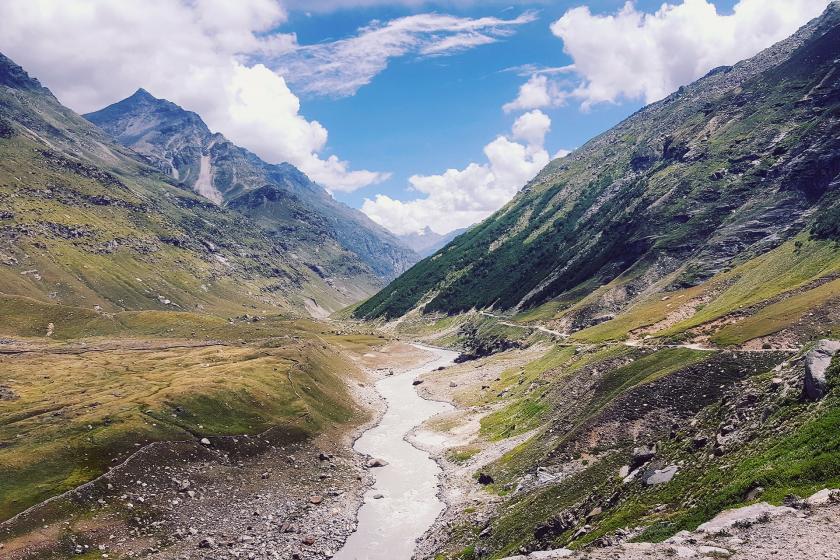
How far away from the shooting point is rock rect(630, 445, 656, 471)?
167ft

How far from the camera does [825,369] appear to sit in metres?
42.2

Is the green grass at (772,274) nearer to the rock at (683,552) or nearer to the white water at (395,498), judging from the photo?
the white water at (395,498)

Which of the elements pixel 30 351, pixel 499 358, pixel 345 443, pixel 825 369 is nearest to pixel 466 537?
pixel 825 369

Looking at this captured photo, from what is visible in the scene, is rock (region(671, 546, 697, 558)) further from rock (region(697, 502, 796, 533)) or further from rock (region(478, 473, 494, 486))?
rock (region(478, 473, 494, 486))

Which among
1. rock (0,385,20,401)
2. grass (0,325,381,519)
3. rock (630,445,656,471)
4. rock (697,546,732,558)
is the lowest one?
rock (630,445,656,471)

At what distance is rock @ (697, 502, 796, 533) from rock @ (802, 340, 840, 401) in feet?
47.8

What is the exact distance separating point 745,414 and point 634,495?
41.9 ft

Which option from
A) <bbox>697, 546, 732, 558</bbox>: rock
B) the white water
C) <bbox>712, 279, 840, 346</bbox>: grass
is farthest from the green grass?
<bbox>697, 546, 732, 558</bbox>: rock

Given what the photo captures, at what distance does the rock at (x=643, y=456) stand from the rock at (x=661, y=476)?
208 inches

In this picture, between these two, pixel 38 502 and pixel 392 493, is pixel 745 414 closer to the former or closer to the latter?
pixel 392 493

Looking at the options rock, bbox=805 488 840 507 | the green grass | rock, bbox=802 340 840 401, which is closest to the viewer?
rock, bbox=805 488 840 507

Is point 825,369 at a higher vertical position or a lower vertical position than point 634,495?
higher

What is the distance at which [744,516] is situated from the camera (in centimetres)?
3161

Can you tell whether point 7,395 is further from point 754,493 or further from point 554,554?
point 754,493
